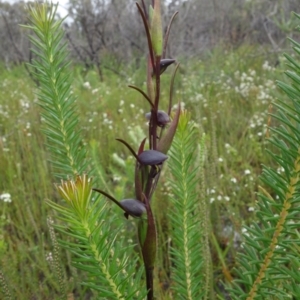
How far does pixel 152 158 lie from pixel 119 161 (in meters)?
1.45

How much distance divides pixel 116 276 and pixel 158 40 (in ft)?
1.13

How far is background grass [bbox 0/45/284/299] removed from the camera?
4.58 ft

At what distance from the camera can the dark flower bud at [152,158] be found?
525mm

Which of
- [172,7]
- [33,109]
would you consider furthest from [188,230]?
[172,7]

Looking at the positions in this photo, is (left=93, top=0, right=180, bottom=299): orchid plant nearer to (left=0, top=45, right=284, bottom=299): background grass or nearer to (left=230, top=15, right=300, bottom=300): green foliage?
(left=230, top=15, right=300, bottom=300): green foliage

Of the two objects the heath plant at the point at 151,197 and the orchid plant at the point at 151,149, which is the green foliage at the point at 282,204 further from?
the orchid plant at the point at 151,149

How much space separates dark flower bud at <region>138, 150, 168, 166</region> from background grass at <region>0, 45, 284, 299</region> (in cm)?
35

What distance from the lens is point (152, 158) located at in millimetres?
528

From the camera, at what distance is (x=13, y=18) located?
34.7 ft

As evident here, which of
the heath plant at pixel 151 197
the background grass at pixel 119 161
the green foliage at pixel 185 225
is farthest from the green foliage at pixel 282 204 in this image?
the background grass at pixel 119 161

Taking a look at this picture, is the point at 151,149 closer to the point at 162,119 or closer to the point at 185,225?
the point at 162,119

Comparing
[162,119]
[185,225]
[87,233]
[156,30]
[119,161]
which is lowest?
[119,161]

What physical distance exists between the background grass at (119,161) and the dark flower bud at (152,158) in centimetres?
35

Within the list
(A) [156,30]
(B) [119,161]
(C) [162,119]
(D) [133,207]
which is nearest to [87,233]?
(D) [133,207]
